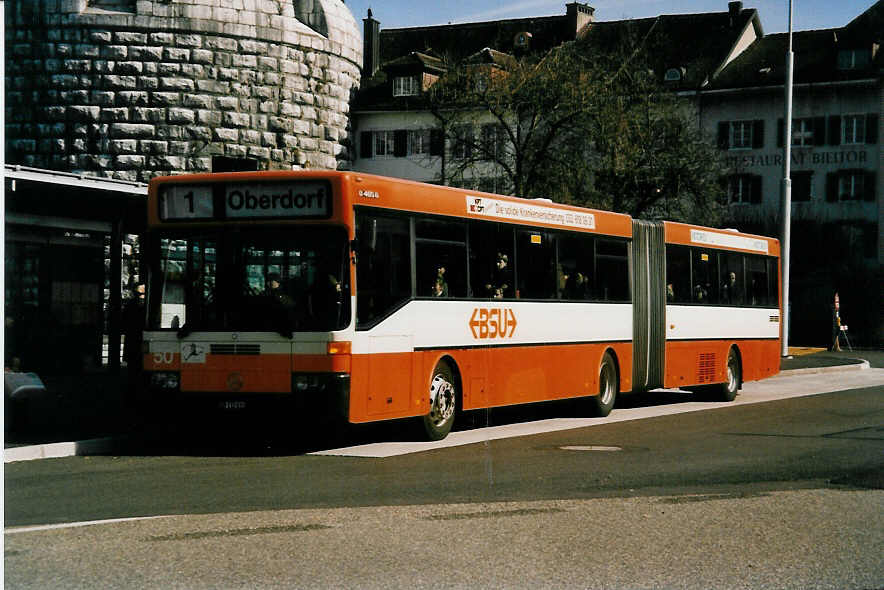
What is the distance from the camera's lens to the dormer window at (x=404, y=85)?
2788 inches

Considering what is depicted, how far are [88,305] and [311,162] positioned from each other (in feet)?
59.0

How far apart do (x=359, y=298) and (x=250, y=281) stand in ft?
3.94

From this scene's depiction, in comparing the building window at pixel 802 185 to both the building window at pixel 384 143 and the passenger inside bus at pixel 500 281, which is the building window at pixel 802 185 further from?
the passenger inside bus at pixel 500 281

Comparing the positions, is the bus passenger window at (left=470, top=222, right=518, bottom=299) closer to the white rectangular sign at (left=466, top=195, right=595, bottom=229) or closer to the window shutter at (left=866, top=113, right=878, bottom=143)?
the white rectangular sign at (left=466, top=195, right=595, bottom=229)

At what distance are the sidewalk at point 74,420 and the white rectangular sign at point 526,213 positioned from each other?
16.4 ft

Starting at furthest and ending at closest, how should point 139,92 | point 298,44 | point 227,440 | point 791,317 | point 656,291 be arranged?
point 791,317 → point 298,44 → point 139,92 → point 656,291 → point 227,440

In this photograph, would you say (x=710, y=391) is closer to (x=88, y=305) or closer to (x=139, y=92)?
(x=88, y=305)

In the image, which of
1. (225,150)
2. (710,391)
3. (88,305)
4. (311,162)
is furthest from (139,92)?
(710,391)

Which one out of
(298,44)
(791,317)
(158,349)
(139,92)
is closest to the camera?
(158,349)

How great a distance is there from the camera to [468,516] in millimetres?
9672

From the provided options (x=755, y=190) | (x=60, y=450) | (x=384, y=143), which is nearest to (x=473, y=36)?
(x=384, y=143)

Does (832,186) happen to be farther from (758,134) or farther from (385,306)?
(385,306)

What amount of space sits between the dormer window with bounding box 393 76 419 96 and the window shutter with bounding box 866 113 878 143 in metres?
21.8

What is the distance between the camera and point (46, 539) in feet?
27.8
